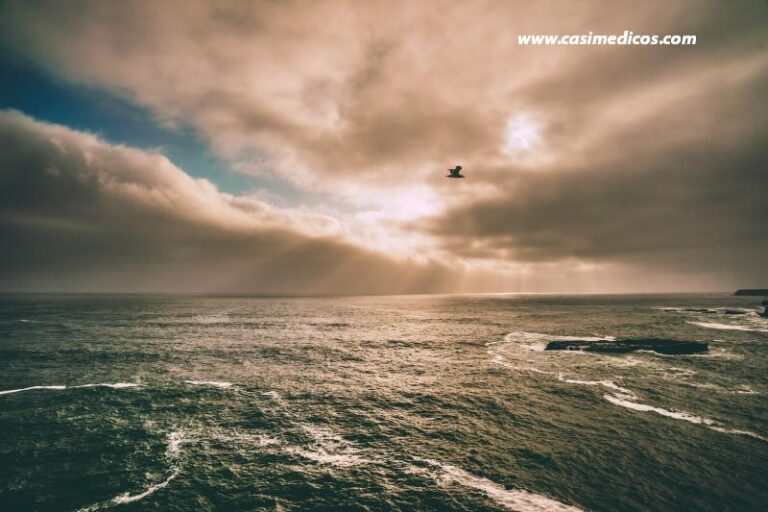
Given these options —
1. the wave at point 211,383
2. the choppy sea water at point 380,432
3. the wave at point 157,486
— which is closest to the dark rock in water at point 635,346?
the choppy sea water at point 380,432

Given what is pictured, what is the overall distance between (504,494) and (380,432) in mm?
13189

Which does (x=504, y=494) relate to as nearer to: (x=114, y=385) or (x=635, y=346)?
(x=114, y=385)

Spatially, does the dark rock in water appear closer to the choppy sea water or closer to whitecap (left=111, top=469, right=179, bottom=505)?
the choppy sea water

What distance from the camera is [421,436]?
1282 inches

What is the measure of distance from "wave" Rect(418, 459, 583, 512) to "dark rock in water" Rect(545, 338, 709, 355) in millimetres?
57229

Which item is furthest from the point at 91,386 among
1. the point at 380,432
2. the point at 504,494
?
the point at 504,494

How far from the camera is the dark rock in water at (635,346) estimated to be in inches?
2763

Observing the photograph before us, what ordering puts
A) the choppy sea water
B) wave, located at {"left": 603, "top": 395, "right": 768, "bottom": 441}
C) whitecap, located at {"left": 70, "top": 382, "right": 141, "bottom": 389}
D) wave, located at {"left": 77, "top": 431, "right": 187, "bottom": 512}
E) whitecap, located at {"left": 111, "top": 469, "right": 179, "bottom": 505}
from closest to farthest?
wave, located at {"left": 77, "top": 431, "right": 187, "bottom": 512}
whitecap, located at {"left": 111, "top": 469, "right": 179, "bottom": 505}
the choppy sea water
wave, located at {"left": 603, "top": 395, "right": 768, "bottom": 441}
whitecap, located at {"left": 70, "top": 382, "right": 141, "bottom": 389}

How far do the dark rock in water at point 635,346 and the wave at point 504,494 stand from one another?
5723 centimetres

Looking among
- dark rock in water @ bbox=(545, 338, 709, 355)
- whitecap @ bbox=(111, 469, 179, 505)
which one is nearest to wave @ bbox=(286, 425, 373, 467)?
whitecap @ bbox=(111, 469, 179, 505)

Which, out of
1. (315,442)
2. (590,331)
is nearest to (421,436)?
(315,442)

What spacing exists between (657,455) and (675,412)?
12.9 metres

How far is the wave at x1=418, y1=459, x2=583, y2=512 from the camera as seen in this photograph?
22.0 m

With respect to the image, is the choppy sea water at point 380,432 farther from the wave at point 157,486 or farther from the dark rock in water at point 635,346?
the dark rock in water at point 635,346
